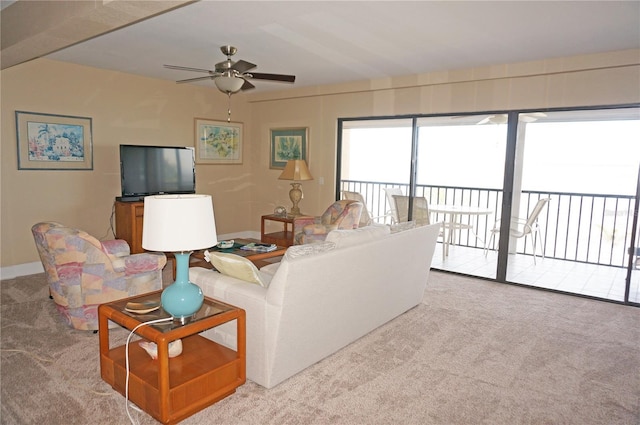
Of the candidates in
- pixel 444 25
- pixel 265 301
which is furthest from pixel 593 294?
pixel 265 301

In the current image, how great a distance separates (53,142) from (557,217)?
6.86 meters

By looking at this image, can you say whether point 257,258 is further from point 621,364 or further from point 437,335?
point 621,364

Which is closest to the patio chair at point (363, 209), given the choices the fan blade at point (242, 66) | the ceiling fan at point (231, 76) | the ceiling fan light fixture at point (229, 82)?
the ceiling fan at point (231, 76)

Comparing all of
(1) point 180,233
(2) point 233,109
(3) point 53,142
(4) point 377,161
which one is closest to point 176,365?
(1) point 180,233

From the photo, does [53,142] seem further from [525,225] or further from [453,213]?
[525,225]

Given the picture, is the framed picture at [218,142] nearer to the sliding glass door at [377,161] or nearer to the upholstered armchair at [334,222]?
the sliding glass door at [377,161]

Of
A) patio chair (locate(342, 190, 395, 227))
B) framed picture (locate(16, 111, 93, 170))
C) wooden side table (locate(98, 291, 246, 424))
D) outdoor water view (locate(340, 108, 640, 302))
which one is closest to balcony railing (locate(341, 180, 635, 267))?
outdoor water view (locate(340, 108, 640, 302))

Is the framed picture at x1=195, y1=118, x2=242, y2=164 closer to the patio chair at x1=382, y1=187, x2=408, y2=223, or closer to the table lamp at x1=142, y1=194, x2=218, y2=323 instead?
the patio chair at x1=382, y1=187, x2=408, y2=223

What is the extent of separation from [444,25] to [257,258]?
106 inches

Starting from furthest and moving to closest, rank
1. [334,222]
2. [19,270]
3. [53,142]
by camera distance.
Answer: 1. [334,222]
2. [53,142]
3. [19,270]

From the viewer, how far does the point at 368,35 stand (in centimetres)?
384

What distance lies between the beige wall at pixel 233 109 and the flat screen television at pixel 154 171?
49cm

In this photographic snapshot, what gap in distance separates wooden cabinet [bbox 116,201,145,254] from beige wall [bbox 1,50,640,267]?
0.38 metres

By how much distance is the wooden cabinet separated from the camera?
207 inches
